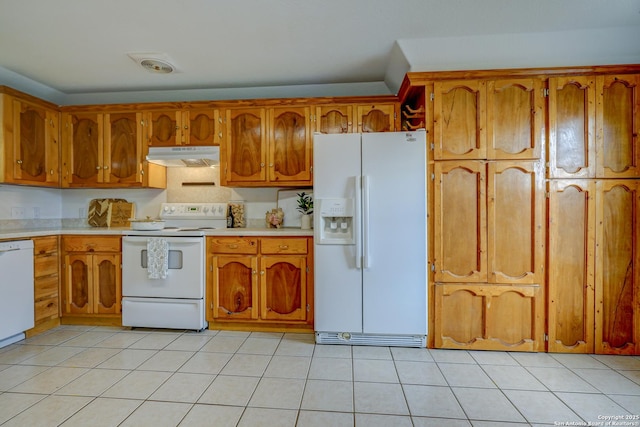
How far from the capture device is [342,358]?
2.28 metres

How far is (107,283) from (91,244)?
39 cm

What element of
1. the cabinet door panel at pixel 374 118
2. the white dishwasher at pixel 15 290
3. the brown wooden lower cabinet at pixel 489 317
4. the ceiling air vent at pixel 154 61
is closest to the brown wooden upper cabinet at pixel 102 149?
the ceiling air vent at pixel 154 61

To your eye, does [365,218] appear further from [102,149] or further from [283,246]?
[102,149]

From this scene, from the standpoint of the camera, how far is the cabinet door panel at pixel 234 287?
2.77m

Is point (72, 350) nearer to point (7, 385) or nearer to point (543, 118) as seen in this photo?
point (7, 385)

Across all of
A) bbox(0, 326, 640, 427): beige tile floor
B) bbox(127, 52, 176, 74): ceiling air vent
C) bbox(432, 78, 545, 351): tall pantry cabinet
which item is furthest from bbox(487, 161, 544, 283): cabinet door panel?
bbox(127, 52, 176, 74): ceiling air vent

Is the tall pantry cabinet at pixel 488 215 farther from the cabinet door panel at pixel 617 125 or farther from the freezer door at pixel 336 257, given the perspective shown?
the freezer door at pixel 336 257

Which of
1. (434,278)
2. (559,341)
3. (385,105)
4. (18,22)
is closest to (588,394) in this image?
(559,341)

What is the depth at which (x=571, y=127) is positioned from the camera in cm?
232

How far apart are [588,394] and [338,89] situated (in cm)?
308

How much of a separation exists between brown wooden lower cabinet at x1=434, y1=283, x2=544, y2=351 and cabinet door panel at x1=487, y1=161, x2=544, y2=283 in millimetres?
117

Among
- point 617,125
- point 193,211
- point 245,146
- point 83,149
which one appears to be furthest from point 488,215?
point 83,149

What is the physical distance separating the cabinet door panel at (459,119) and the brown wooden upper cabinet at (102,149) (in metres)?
2.83

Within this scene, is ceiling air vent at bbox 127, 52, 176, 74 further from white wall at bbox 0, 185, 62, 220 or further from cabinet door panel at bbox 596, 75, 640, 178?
cabinet door panel at bbox 596, 75, 640, 178
